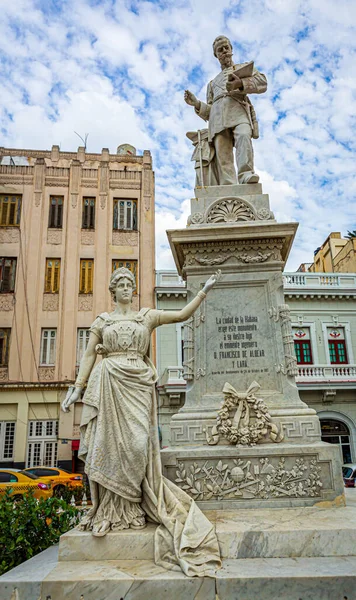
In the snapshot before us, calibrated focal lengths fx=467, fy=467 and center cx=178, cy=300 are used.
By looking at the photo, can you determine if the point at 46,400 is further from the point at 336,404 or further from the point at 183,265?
the point at 183,265

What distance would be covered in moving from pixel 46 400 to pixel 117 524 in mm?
19992

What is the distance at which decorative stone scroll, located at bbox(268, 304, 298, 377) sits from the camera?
5352 mm

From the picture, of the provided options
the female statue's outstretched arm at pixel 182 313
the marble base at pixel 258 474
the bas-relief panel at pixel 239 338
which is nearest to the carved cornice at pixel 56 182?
the bas-relief panel at pixel 239 338

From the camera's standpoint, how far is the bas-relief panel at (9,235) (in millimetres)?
25297

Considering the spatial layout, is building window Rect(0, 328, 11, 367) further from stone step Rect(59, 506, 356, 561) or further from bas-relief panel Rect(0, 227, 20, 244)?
stone step Rect(59, 506, 356, 561)

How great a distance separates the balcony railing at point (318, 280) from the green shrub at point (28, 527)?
2154 cm

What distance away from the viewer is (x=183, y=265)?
20.1ft

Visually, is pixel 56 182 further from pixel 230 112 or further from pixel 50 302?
pixel 230 112

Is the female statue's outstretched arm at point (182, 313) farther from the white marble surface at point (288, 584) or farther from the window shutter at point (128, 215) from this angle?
the window shutter at point (128, 215)

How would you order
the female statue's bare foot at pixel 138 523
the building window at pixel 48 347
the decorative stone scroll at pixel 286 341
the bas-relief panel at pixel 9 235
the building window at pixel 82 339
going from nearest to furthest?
the female statue's bare foot at pixel 138 523 < the decorative stone scroll at pixel 286 341 < the building window at pixel 48 347 < the building window at pixel 82 339 < the bas-relief panel at pixel 9 235

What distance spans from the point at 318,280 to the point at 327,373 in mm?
5619

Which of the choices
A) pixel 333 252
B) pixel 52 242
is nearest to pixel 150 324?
pixel 52 242

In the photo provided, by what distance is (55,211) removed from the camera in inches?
1025

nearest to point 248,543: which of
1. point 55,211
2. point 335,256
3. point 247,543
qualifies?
point 247,543
